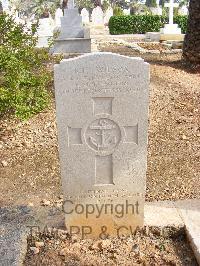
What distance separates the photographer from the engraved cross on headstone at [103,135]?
2990 mm

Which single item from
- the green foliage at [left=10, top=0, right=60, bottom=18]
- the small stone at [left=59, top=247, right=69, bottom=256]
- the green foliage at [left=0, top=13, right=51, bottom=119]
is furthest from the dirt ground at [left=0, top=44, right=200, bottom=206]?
the green foliage at [left=10, top=0, right=60, bottom=18]

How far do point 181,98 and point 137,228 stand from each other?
4094 mm

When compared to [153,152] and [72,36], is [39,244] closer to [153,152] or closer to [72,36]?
[153,152]

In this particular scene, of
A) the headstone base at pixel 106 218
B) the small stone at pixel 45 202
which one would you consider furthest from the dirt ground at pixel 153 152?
the headstone base at pixel 106 218

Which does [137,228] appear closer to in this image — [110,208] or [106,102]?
[110,208]

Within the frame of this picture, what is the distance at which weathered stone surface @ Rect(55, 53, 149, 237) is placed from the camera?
2871 millimetres

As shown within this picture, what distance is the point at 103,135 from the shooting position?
10.1 ft

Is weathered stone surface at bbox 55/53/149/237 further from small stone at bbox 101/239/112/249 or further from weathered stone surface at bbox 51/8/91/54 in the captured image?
weathered stone surface at bbox 51/8/91/54

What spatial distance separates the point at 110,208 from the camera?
3.28 m

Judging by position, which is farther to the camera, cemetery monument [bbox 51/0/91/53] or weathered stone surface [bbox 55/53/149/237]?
cemetery monument [bbox 51/0/91/53]

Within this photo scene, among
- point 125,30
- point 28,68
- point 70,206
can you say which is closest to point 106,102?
point 70,206

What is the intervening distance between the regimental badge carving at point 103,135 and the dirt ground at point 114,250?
0.80m

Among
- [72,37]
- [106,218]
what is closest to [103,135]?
[106,218]

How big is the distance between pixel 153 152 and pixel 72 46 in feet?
27.6
